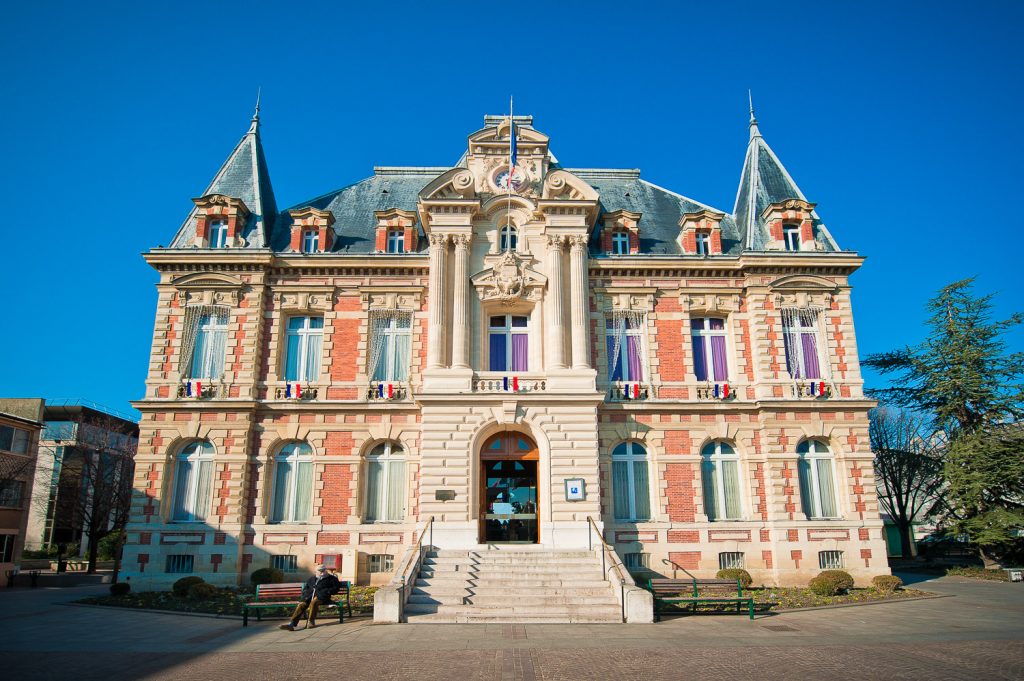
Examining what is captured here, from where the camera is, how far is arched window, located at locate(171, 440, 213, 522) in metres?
23.8

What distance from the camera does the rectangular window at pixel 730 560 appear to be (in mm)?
23516

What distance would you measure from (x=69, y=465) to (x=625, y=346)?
146 ft

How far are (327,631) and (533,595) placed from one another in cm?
547

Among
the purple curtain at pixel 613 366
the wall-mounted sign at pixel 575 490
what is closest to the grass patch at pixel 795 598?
the wall-mounted sign at pixel 575 490

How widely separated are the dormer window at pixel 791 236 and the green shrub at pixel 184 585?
24861 mm

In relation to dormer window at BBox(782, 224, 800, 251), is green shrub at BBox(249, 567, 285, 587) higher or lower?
lower

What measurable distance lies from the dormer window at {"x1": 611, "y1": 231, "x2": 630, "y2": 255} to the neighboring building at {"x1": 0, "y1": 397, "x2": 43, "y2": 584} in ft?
95.2

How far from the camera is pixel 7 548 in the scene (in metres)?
32.2

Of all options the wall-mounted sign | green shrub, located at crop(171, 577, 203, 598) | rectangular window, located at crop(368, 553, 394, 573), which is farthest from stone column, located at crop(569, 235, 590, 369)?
green shrub, located at crop(171, 577, 203, 598)

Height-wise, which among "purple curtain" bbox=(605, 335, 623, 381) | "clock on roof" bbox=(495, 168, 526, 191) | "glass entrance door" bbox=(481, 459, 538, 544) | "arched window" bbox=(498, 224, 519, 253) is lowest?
"glass entrance door" bbox=(481, 459, 538, 544)

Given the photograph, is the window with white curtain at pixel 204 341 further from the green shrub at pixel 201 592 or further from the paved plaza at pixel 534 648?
the paved plaza at pixel 534 648

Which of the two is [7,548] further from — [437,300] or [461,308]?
[461,308]

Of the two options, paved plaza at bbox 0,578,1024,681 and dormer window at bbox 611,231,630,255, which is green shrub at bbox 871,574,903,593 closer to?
paved plaza at bbox 0,578,1024,681

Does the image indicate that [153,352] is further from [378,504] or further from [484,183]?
[484,183]
